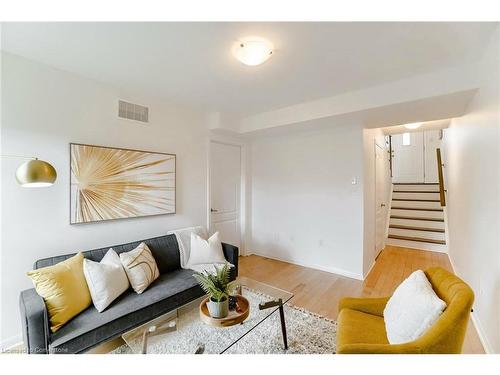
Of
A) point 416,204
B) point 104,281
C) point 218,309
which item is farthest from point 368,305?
point 416,204

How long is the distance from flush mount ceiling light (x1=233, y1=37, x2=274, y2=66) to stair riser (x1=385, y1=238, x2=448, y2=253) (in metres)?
4.83

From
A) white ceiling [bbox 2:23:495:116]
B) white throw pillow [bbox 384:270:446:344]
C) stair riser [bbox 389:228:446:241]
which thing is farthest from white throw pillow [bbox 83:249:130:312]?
stair riser [bbox 389:228:446:241]

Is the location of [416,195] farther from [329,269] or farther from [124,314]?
[124,314]

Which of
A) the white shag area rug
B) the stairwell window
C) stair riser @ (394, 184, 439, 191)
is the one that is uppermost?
the stairwell window

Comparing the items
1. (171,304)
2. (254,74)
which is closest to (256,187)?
(254,74)

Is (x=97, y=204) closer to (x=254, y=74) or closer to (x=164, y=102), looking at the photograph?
(x=164, y=102)

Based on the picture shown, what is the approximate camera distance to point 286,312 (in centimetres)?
229

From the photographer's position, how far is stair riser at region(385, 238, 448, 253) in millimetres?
4479

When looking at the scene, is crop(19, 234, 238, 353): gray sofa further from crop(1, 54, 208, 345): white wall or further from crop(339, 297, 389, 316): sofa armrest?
crop(339, 297, 389, 316): sofa armrest

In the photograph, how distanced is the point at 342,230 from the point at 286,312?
161 centimetres

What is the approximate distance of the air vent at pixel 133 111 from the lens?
8.54 feet

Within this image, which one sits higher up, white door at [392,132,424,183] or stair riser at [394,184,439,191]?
white door at [392,132,424,183]

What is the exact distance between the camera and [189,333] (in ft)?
4.98

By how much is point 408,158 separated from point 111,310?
7.62 m
